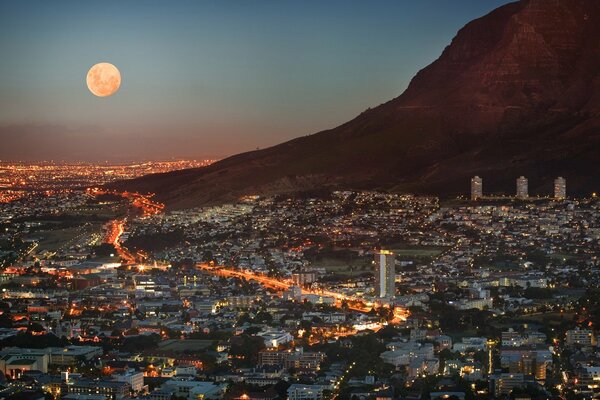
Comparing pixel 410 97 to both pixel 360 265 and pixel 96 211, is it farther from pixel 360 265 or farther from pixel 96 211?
pixel 360 265

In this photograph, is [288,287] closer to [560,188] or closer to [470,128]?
[560,188]

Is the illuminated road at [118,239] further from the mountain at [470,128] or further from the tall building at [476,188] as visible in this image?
the tall building at [476,188]

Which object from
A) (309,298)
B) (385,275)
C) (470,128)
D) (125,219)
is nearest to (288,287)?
(309,298)

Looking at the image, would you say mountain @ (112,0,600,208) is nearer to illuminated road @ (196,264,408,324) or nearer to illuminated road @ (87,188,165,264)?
illuminated road @ (87,188,165,264)

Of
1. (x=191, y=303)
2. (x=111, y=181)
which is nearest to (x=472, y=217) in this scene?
(x=191, y=303)

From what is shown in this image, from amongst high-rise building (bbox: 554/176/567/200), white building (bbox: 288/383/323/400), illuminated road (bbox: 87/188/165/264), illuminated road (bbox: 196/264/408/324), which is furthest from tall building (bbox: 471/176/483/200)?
white building (bbox: 288/383/323/400)

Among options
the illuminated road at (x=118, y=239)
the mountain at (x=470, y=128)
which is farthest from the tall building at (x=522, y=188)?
the illuminated road at (x=118, y=239)
